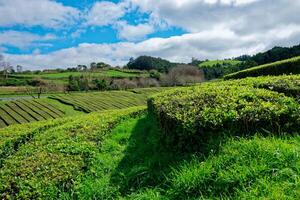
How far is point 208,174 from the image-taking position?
4.83 m

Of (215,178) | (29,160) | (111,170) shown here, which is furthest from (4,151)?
(215,178)

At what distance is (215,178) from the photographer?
4.77 metres

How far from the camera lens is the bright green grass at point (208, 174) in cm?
426

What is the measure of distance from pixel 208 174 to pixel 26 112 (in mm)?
49455

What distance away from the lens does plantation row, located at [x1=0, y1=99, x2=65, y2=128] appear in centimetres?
4675

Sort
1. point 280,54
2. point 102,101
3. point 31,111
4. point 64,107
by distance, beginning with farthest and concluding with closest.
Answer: point 280,54 < point 102,101 < point 64,107 < point 31,111

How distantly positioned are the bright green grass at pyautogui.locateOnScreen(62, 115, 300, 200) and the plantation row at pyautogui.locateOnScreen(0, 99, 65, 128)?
135 ft

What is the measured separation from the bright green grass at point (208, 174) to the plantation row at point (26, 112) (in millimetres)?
41018

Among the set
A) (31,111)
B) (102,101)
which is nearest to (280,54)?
(102,101)

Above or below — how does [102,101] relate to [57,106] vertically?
above

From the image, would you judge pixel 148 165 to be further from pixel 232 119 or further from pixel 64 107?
pixel 64 107

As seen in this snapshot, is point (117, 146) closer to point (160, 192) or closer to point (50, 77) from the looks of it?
point (160, 192)

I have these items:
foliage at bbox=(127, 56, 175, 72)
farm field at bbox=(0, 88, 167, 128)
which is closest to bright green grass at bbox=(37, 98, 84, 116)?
farm field at bbox=(0, 88, 167, 128)

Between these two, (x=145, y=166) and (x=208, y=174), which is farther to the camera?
(x=145, y=166)
